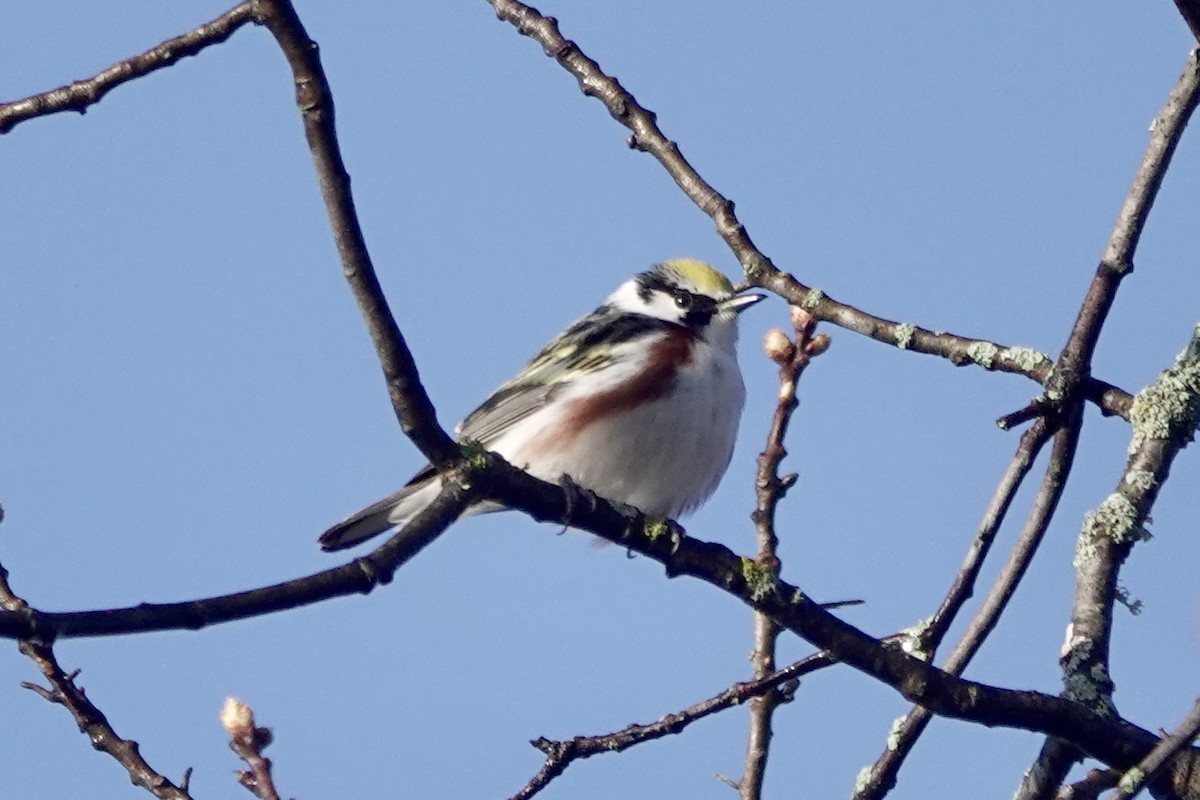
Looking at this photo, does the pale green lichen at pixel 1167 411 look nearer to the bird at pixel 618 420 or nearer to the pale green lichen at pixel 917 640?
the pale green lichen at pixel 917 640

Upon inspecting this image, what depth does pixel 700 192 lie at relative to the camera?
6.13m

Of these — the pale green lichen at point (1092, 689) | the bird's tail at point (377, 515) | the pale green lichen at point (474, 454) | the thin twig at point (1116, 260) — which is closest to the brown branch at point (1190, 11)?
the thin twig at point (1116, 260)

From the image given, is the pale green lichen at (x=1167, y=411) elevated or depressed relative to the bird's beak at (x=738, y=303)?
depressed

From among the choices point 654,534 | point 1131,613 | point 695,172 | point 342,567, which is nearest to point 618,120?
point 695,172

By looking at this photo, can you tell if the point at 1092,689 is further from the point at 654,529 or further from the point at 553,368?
the point at 553,368

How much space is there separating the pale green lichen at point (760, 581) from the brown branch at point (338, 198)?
1223 millimetres

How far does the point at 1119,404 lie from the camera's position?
5383mm

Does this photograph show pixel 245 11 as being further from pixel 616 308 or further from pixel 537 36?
pixel 616 308

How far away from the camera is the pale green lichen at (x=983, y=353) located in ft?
18.3

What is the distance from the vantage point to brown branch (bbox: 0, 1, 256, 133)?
4059 millimetres

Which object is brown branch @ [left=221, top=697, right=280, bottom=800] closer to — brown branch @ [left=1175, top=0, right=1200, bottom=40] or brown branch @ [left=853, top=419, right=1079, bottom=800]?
brown branch @ [left=853, top=419, right=1079, bottom=800]

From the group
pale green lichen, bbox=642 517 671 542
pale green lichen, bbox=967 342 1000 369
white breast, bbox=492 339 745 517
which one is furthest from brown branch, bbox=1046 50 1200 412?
white breast, bbox=492 339 745 517

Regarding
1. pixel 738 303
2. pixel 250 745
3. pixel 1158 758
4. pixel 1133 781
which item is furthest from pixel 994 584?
pixel 738 303

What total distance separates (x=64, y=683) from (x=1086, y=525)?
3.04 m
